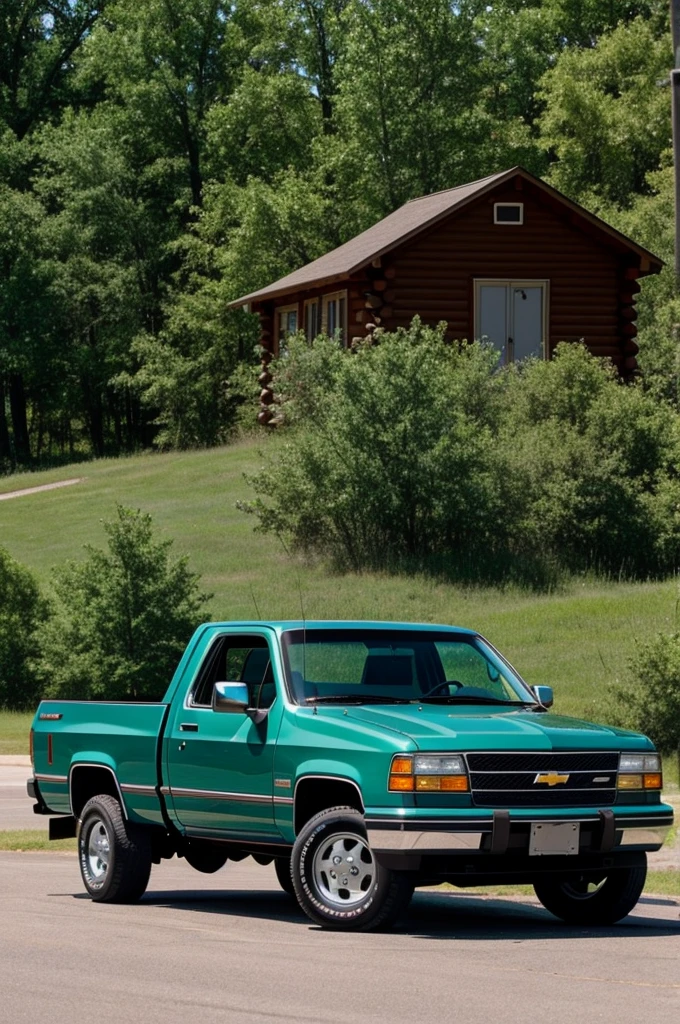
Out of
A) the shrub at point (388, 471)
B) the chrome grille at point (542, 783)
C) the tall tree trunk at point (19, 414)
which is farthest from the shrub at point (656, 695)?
the tall tree trunk at point (19, 414)

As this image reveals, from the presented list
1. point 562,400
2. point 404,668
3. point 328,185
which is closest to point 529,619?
point 562,400

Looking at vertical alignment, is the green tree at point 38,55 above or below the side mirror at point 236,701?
above

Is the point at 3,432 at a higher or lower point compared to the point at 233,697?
higher

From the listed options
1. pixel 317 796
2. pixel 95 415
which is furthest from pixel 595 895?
pixel 95 415

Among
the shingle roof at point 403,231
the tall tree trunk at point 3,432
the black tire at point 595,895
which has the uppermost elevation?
the shingle roof at point 403,231

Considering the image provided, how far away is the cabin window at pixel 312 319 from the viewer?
49625mm

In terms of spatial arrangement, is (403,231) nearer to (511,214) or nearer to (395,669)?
(511,214)

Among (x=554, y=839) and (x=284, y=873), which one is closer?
(x=554, y=839)

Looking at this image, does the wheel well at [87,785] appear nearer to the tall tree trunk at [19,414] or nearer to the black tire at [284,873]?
the black tire at [284,873]

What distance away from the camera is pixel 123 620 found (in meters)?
29.1

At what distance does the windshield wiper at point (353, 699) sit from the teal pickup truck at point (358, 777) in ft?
0.05

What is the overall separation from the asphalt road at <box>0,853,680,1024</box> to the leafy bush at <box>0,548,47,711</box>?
2004 centimetres

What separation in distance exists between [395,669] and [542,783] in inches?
56.1

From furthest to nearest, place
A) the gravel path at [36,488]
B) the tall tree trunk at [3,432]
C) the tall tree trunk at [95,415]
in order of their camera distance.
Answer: the tall tree trunk at [95,415] < the tall tree trunk at [3,432] < the gravel path at [36,488]
